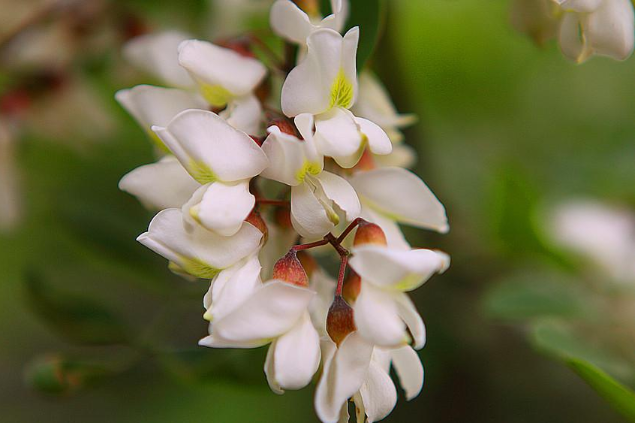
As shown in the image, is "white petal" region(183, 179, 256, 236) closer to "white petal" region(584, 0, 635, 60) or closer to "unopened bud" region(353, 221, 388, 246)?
"unopened bud" region(353, 221, 388, 246)

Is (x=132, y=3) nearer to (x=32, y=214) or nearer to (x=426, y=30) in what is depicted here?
(x=32, y=214)

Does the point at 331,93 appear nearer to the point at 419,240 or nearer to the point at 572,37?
the point at 572,37

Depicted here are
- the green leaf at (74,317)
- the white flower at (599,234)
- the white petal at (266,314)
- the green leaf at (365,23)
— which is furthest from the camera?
the white flower at (599,234)

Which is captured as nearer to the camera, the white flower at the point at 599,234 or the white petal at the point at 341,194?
the white petal at the point at 341,194

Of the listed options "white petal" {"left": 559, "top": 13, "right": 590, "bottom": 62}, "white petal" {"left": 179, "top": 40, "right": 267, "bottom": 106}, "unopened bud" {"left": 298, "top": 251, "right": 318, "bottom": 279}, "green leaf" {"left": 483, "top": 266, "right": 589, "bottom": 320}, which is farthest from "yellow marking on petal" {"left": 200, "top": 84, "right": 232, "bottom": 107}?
"green leaf" {"left": 483, "top": 266, "right": 589, "bottom": 320}

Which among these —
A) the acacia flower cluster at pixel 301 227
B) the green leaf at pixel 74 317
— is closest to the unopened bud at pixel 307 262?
the acacia flower cluster at pixel 301 227

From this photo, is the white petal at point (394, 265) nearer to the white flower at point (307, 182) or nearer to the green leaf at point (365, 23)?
the white flower at point (307, 182)
